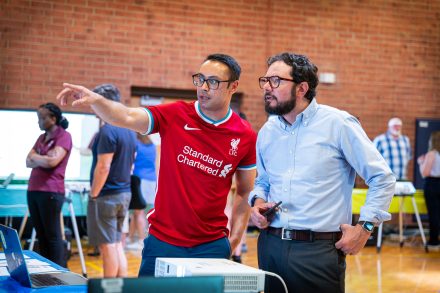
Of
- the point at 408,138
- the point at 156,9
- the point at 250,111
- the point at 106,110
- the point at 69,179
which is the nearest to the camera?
the point at 106,110

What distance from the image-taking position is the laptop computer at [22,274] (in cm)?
246

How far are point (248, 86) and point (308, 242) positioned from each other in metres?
7.88

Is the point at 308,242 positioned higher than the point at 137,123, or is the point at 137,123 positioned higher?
the point at 137,123

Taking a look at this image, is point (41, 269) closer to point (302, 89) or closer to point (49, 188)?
point (302, 89)

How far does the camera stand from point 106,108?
2732mm

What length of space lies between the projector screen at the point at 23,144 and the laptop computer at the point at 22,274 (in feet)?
19.2

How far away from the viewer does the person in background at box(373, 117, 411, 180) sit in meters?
10.4

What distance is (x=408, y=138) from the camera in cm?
1169

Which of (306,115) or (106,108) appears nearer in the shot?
(106,108)

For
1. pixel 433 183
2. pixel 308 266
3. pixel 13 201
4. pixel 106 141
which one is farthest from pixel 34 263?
pixel 433 183

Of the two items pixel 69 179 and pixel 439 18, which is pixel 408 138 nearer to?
pixel 439 18

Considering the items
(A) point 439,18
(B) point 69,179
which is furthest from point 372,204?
(A) point 439,18

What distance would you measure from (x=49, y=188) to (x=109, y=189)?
0.64 meters

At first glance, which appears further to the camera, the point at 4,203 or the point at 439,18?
the point at 439,18
